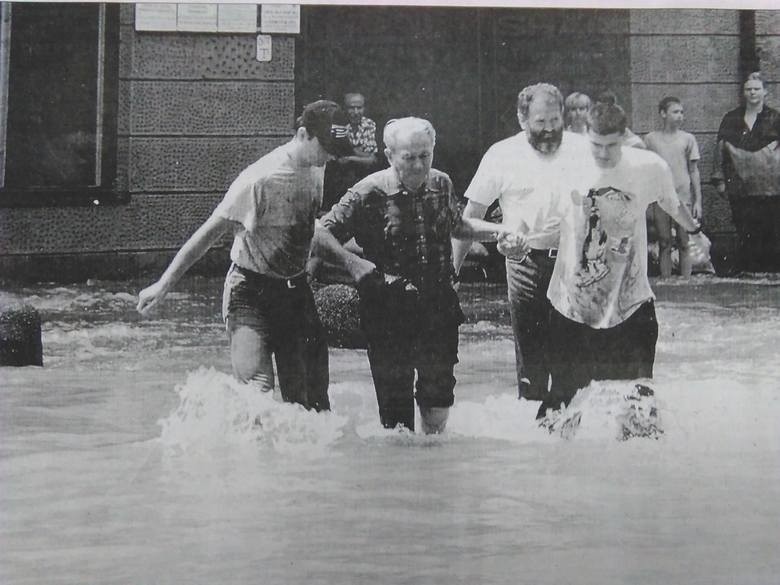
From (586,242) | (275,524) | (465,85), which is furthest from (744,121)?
(275,524)

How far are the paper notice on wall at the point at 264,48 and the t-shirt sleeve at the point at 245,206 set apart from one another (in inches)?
15.3

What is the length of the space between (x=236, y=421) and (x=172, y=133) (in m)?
0.86

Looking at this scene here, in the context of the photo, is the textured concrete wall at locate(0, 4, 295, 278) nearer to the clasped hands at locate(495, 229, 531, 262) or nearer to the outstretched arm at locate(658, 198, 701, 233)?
the clasped hands at locate(495, 229, 531, 262)

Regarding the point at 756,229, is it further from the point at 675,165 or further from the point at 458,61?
the point at 458,61

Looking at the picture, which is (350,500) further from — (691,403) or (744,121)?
(744,121)

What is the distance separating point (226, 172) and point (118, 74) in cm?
44

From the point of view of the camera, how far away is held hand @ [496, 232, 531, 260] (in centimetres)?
305

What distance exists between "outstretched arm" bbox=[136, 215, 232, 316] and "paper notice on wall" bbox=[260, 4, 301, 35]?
0.58 metres

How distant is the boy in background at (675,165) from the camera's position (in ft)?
10.3

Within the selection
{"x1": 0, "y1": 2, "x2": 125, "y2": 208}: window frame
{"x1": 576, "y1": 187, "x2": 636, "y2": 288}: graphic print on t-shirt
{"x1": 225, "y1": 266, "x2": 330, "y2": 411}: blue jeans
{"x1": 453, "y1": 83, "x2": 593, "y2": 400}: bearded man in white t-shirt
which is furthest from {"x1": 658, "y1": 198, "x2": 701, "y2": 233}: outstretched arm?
{"x1": 0, "y1": 2, "x2": 125, "y2": 208}: window frame

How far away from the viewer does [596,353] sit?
3086mm

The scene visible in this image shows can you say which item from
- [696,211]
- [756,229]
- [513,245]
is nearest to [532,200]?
[513,245]

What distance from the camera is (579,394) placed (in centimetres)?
306

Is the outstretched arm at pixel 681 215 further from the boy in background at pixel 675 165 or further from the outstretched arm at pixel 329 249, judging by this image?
the outstretched arm at pixel 329 249
